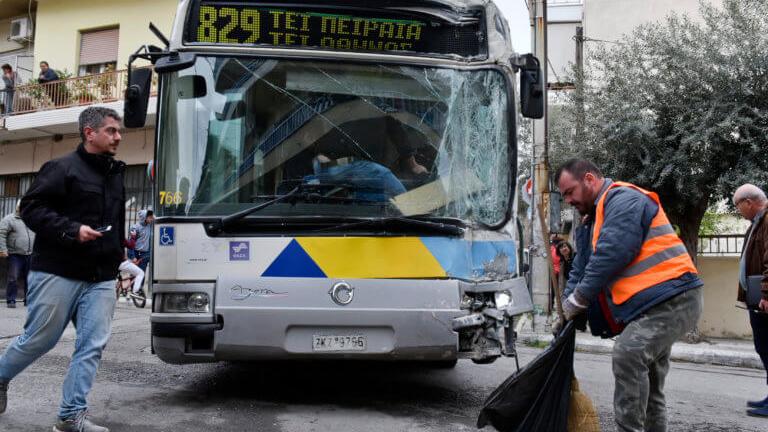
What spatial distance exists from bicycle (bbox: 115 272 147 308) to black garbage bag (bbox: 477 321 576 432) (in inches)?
384

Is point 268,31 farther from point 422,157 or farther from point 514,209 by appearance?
point 514,209

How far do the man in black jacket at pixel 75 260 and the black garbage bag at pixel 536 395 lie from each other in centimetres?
219

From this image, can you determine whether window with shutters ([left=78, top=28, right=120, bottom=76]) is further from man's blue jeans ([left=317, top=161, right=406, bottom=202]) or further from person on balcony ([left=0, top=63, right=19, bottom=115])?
man's blue jeans ([left=317, top=161, right=406, bottom=202])

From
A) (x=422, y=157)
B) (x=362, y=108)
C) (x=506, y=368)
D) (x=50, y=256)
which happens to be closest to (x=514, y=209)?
(x=422, y=157)

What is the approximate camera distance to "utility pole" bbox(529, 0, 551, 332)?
410 inches

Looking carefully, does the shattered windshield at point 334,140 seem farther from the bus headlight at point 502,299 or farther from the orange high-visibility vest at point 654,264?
the orange high-visibility vest at point 654,264

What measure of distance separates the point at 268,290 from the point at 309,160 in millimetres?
942

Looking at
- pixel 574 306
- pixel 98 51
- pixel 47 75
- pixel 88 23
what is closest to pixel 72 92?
pixel 47 75

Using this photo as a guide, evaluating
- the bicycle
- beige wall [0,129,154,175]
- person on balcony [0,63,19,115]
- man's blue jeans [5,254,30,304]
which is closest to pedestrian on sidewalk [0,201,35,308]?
man's blue jeans [5,254,30,304]

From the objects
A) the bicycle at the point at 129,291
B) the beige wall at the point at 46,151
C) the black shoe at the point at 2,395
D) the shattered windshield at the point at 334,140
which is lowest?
the black shoe at the point at 2,395

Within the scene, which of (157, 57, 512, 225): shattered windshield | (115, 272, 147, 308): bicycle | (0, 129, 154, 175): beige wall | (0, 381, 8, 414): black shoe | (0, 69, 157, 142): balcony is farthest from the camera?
(0, 69, 157, 142): balcony

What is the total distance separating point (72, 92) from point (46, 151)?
1.83 meters

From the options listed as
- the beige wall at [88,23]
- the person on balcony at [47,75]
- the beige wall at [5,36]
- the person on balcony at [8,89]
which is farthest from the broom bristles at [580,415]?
the beige wall at [5,36]

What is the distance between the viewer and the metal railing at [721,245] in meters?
12.2
